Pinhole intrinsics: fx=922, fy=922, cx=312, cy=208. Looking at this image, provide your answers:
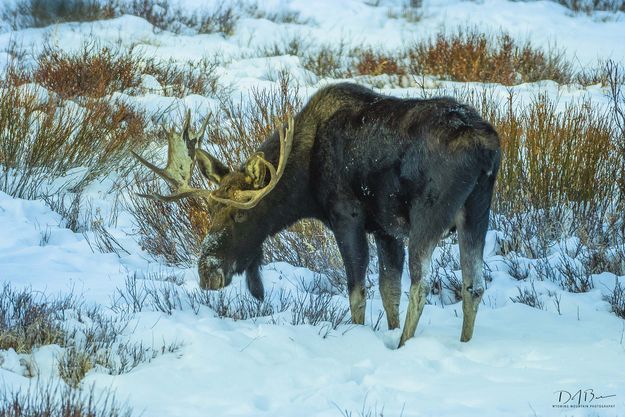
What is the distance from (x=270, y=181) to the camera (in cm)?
497

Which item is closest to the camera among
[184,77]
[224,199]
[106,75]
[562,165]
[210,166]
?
[224,199]

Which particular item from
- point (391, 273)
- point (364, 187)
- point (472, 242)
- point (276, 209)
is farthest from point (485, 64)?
point (472, 242)

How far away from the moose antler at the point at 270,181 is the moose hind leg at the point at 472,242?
3.17 ft

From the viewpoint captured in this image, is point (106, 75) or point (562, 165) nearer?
point (562, 165)

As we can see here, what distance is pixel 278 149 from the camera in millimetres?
5250

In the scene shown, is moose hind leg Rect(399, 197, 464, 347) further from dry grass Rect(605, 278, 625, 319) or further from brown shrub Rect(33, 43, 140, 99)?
brown shrub Rect(33, 43, 140, 99)

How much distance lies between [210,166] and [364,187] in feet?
3.01

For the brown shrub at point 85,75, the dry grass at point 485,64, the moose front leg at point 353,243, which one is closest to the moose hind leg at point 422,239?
the moose front leg at point 353,243

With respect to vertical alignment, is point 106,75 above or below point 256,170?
below

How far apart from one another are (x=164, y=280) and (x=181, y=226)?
38.6 inches

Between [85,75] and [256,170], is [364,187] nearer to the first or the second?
[256,170]

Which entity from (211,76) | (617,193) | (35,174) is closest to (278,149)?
(617,193)

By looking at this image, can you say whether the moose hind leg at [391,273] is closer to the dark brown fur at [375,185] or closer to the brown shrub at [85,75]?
the dark brown fur at [375,185]

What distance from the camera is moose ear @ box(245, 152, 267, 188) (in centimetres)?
503
